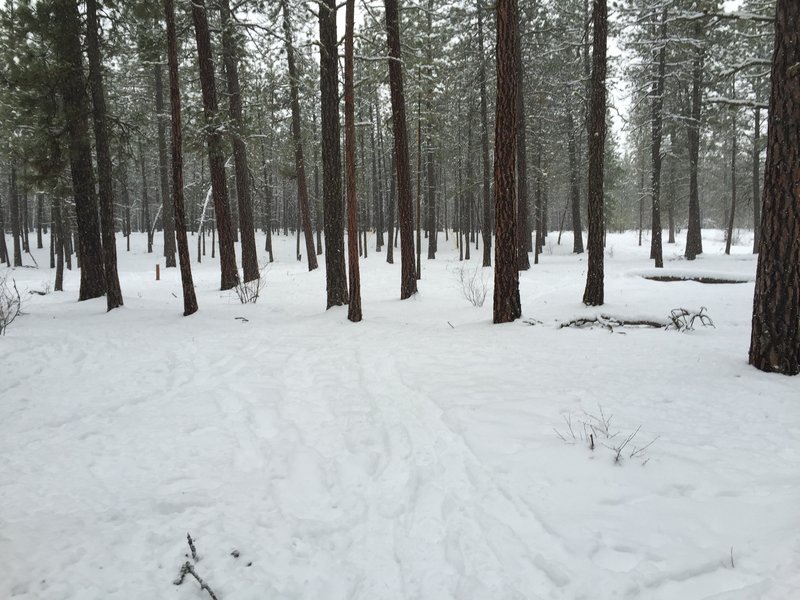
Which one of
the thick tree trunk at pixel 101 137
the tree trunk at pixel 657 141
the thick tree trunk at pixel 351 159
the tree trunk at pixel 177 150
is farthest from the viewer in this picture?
the tree trunk at pixel 657 141

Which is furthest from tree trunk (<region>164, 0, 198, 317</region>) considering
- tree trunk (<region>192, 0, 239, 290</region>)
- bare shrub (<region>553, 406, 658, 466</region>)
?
bare shrub (<region>553, 406, 658, 466</region>)

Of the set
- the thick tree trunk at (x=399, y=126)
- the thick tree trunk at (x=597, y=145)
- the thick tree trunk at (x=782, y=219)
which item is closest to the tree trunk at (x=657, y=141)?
the thick tree trunk at (x=597, y=145)

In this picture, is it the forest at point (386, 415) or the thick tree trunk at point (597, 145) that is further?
the thick tree trunk at point (597, 145)

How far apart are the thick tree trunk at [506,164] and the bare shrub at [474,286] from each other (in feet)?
8.51

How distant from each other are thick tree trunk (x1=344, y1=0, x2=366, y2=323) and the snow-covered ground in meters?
2.29

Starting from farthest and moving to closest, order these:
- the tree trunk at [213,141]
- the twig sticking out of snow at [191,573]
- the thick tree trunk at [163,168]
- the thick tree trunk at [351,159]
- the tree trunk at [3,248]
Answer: the tree trunk at [3,248]
the thick tree trunk at [163,168]
the tree trunk at [213,141]
the thick tree trunk at [351,159]
the twig sticking out of snow at [191,573]

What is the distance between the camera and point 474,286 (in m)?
14.5

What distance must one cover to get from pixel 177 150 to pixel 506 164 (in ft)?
22.8

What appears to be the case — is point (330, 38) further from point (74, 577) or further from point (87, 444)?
point (74, 577)

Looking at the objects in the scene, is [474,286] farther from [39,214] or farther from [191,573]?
[39,214]

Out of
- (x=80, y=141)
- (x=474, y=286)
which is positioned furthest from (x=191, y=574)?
(x=474, y=286)

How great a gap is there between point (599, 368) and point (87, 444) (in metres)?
5.63

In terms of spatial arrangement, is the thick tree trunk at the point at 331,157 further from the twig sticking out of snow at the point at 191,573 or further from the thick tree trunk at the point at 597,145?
the twig sticking out of snow at the point at 191,573

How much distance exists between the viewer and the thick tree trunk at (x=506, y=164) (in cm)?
784
